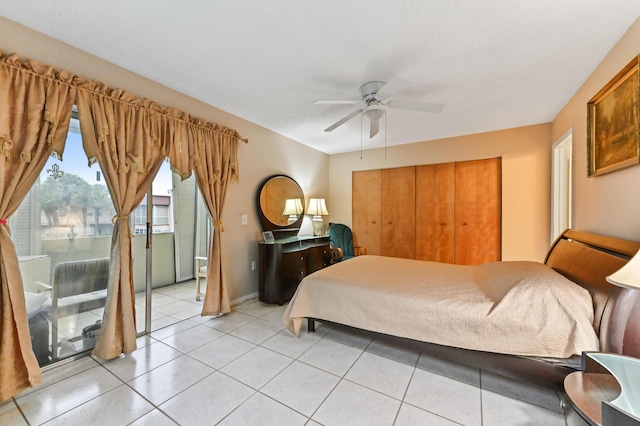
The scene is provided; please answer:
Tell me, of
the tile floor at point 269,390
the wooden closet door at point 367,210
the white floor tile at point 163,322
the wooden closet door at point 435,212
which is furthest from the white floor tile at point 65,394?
the wooden closet door at point 435,212

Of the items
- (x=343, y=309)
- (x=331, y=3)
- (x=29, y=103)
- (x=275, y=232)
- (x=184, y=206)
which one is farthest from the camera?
(x=275, y=232)

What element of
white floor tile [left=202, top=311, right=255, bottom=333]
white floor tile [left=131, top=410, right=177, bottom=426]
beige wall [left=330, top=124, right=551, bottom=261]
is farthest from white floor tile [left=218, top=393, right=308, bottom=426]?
beige wall [left=330, top=124, right=551, bottom=261]

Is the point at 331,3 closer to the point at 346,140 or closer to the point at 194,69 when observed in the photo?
the point at 194,69

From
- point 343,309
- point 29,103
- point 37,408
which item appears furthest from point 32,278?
point 343,309

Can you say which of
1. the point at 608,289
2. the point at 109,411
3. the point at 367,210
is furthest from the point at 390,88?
the point at 109,411

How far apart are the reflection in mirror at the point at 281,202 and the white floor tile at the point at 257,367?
1.94 m

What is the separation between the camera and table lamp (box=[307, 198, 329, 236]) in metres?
4.48

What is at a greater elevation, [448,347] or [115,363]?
[448,347]

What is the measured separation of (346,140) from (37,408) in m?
4.39

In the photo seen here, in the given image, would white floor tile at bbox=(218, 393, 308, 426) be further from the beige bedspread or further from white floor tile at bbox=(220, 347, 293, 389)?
the beige bedspread

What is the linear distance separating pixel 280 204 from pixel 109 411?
2881mm

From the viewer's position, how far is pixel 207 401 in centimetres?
160

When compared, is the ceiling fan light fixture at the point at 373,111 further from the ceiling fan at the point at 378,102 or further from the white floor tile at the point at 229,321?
the white floor tile at the point at 229,321

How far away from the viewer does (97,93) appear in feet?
6.51
